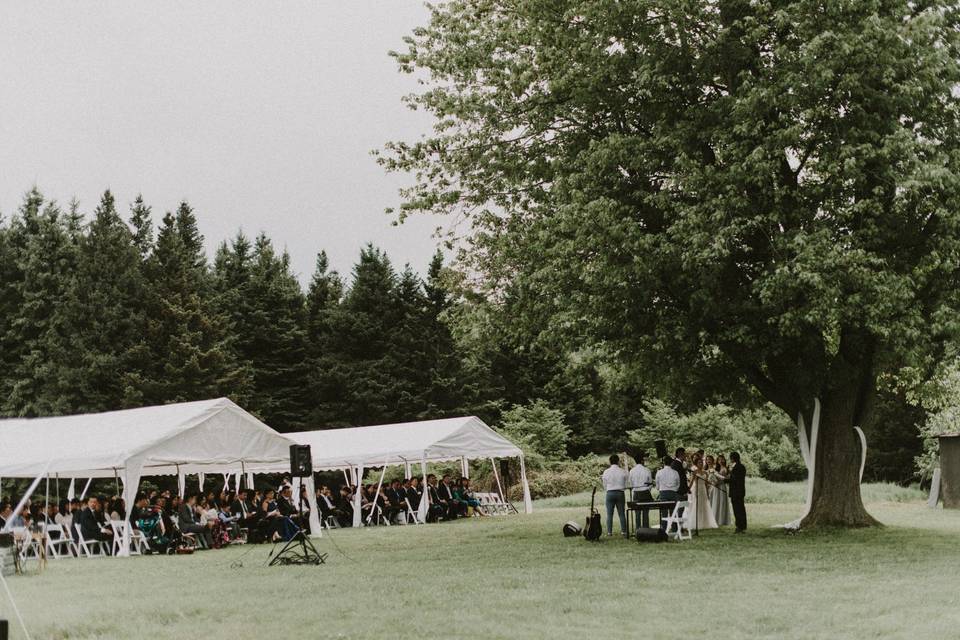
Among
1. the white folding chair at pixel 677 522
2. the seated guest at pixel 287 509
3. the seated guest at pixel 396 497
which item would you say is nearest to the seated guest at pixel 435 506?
the seated guest at pixel 396 497

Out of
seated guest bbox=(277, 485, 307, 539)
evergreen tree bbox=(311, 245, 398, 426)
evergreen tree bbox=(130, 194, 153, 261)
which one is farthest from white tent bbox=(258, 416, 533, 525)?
evergreen tree bbox=(130, 194, 153, 261)

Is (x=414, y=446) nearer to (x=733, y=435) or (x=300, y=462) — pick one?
(x=300, y=462)

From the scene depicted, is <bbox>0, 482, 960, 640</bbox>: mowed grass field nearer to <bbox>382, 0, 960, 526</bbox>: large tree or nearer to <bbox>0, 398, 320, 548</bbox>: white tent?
<bbox>0, 398, 320, 548</bbox>: white tent

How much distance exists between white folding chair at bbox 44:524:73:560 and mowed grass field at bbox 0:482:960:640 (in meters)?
1.35

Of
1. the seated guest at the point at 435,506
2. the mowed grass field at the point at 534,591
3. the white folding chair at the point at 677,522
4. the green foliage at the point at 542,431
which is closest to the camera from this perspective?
the mowed grass field at the point at 534,591

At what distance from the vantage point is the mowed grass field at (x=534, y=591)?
8.17m

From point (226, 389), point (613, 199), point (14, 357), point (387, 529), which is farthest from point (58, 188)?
point (613, 199)

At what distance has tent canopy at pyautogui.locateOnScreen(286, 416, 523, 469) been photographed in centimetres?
2703

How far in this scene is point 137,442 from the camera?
19.5 meters

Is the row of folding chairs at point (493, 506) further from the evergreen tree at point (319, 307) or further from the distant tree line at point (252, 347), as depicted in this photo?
the evergreen tree at point (319, 307)

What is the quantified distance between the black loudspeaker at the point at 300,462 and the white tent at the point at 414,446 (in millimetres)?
10535

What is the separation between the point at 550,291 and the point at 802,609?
9.62 m

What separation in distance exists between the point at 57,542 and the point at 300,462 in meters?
6.57

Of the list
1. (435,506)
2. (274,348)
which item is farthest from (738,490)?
(274,348)
